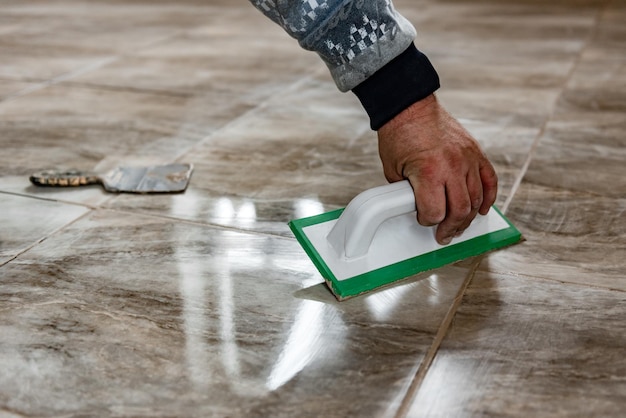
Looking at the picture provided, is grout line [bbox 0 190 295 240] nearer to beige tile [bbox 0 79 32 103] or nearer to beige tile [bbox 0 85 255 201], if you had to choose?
beige tile [bbox 0 85 255 201]

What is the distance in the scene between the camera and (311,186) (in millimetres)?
1274

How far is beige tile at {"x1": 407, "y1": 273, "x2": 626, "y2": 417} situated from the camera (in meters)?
0.70

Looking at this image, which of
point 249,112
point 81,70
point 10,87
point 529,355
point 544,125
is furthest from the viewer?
point 81,70

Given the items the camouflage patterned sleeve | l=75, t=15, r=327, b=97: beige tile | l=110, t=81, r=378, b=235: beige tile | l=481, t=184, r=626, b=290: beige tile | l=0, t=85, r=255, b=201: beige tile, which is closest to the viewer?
the camouflage patterned sleeve

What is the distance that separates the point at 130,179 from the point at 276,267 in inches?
18.0

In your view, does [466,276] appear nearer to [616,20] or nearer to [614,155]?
[614,155]

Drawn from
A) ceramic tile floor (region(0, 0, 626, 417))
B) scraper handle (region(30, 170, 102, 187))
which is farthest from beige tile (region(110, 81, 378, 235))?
scraper handle (region(30, 170, 102, 187))

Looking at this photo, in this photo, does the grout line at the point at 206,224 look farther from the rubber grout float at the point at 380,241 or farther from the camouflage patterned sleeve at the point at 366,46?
the camouflage patterned sleeve at the point at 366,46

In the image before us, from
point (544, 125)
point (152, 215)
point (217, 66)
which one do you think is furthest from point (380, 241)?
point (217, 66)

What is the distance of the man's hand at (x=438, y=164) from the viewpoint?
2.89 ft

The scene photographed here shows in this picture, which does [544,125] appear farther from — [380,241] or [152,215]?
[152,215]

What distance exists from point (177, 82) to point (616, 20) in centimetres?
212

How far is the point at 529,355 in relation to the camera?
0.77m

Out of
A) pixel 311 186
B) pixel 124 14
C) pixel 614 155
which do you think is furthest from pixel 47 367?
pixel 124 14
